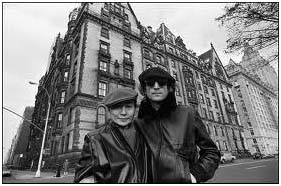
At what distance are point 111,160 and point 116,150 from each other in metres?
0.09

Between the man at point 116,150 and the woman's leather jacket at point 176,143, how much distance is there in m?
0.12

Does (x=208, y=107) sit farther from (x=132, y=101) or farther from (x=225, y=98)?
(x=132, y=101)

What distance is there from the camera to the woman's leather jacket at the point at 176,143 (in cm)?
151

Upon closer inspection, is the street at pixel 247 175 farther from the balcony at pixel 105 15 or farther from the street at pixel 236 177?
the balcony at pixel 105 15

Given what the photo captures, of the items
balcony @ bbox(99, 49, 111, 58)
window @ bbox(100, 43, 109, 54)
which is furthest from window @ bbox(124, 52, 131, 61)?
balcony @ bbox(99, 49, 111, 58)

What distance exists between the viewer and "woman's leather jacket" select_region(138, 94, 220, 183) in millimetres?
1510

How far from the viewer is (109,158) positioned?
4.85 feet

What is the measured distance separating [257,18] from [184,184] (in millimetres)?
6913

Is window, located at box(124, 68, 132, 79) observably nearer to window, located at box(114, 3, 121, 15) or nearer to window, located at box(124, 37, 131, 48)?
window, located at box(124, 37, 131, 48)

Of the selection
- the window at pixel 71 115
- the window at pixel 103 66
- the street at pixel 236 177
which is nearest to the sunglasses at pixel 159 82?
the street at pixel 236 177

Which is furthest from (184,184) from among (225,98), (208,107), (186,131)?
(225,98)

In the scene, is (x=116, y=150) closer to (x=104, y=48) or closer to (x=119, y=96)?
(x=119, y=96)

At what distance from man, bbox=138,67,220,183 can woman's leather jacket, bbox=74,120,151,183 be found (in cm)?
14

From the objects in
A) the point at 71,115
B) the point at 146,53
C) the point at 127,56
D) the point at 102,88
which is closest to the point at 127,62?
the point at 127,56
